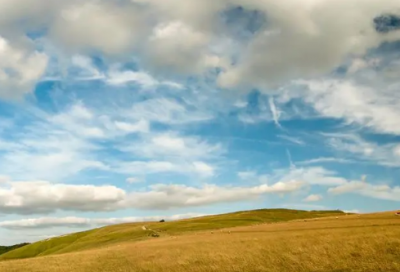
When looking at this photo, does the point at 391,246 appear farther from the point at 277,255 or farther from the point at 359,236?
the point at 277,255

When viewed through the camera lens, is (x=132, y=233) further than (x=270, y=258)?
Yes

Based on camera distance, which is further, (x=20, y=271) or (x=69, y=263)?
(x=69, y=263)

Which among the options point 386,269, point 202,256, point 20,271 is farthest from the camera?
point 20,271

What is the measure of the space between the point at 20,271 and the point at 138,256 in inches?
519

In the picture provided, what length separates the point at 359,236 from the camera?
130ft

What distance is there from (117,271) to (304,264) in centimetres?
1826

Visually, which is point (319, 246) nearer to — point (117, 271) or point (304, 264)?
point (304, 264)

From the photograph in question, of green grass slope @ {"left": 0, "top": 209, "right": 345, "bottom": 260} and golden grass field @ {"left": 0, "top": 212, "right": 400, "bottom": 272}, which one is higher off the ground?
green grass slope @ {"left": 0, "top": 209, "right": 345, "bottom": 260}

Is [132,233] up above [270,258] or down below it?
above

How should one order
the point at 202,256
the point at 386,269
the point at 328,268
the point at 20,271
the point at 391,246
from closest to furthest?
the point at 386,269, the point at 328,268, the point at 391,246, the point at 202,256, the point at 20,271

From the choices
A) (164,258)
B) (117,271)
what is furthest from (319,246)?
(117,271)

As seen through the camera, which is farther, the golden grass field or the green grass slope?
the green grass slope

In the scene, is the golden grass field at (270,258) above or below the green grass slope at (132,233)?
below

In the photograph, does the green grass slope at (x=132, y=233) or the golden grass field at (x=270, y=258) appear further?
the green grass slope at (x=132, y=233)
